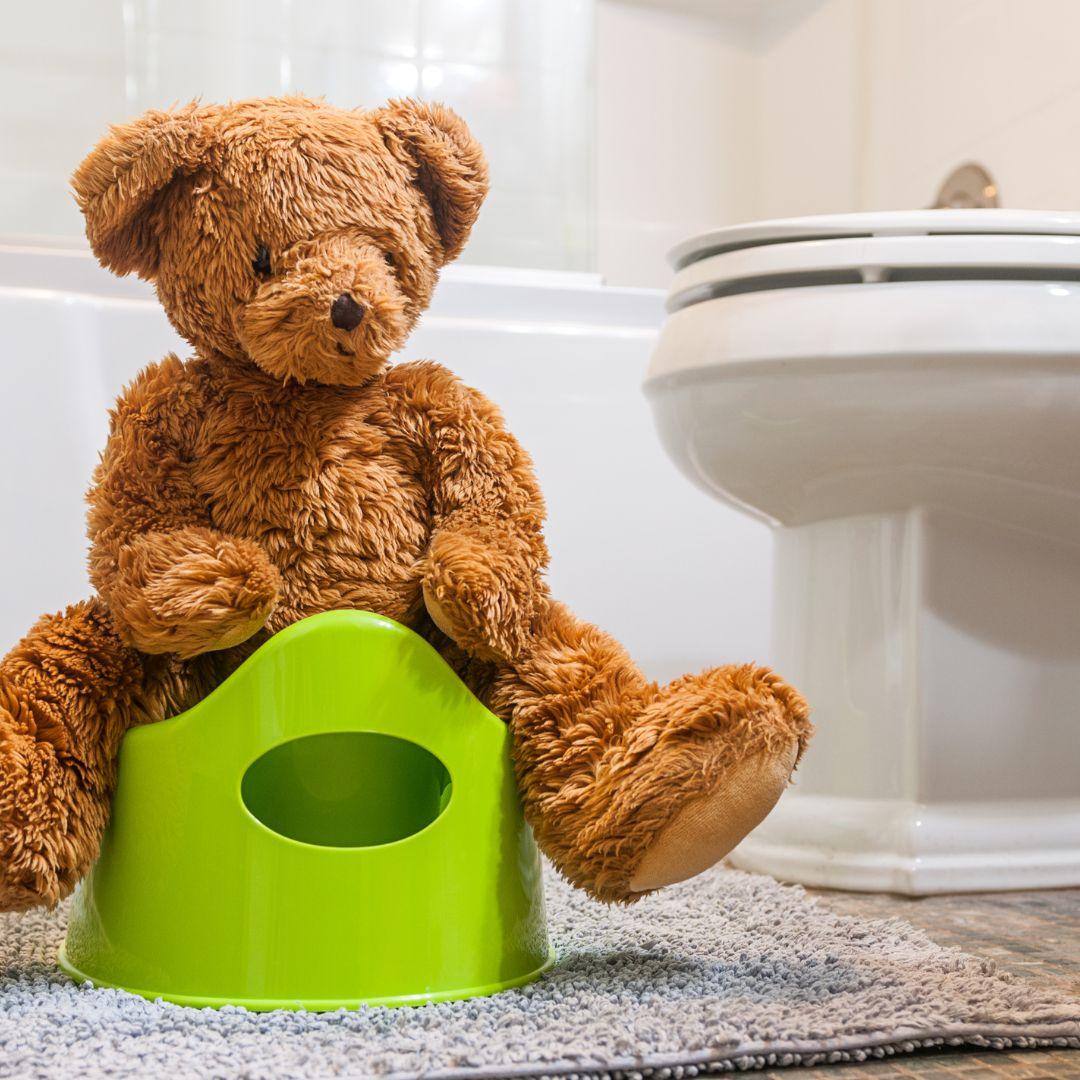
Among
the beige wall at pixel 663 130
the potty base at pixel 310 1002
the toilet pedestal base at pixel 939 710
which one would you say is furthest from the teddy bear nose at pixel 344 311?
the beige wall at pixel 663 130

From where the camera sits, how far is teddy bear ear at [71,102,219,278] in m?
0.69

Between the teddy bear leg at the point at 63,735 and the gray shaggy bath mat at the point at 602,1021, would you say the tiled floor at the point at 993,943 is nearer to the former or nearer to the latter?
the gray shaggy bath mat at the point at 602,1021

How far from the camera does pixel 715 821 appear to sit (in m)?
0.64

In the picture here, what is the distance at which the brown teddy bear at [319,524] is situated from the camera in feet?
2.11

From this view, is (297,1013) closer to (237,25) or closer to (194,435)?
(194,435)

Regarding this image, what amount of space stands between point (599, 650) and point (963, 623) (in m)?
0.50

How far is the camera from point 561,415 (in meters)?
1.52

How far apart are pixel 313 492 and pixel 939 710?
2.02ft

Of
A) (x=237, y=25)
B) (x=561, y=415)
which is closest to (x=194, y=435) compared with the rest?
(x=561, y=415)

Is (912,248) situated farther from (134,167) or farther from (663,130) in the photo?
(663,130)

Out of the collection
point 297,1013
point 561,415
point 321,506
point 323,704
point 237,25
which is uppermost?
point 237,25

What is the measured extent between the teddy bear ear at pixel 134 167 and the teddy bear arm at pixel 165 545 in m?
0.08

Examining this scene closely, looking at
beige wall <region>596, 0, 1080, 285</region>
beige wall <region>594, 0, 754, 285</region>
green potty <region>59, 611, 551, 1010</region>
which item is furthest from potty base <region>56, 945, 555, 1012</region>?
beige wall <region>594, 0, 754, 285</region>

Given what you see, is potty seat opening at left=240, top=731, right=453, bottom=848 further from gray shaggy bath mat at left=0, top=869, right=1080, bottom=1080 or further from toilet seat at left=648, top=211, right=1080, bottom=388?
toilet seat at left=648, top=211, right=1080, bottom=388
